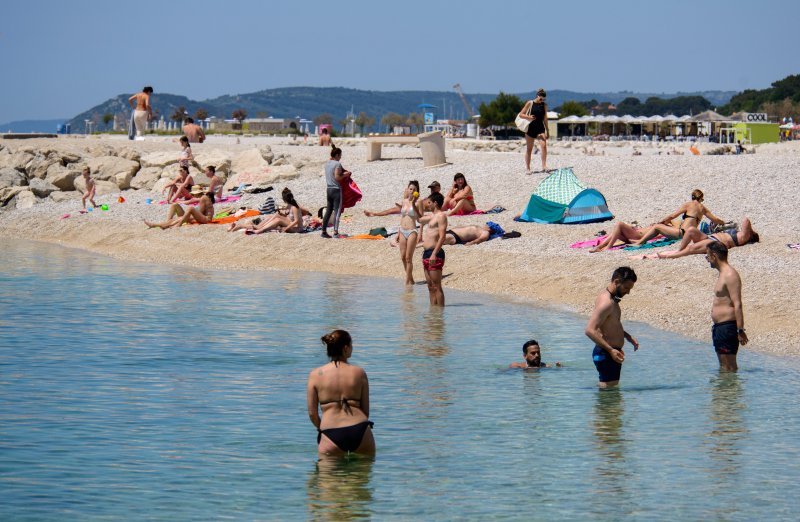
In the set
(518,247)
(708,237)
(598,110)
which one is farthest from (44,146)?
(598,110)

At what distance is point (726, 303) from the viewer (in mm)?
10914

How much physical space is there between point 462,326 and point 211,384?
4.22m

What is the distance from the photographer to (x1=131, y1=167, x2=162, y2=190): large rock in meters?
32.6

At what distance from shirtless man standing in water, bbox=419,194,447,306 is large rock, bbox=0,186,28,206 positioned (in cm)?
2148

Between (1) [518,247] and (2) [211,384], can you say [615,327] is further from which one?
(1) [518,247]

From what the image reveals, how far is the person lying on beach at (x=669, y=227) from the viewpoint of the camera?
1772 centimetres

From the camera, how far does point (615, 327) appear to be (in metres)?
10.3

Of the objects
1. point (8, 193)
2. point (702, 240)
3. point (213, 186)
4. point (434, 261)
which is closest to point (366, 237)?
point (434, 261)

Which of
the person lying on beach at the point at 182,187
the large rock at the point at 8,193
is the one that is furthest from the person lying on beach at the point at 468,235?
the large rock at the point at 8,193

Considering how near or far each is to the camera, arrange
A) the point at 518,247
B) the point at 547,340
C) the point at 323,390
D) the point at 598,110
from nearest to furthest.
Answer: the point at 323,390 → the point at 547,340 → the point at 518,247 → the point at 598,110

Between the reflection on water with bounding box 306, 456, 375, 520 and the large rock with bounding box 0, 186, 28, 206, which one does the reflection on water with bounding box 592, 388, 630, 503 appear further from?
the large rock with bounding box 0, 186, 28, 206

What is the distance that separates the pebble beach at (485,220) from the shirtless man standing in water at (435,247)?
192cm

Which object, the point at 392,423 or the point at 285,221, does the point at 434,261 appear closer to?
the point at 392,423

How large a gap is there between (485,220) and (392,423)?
12.6m
